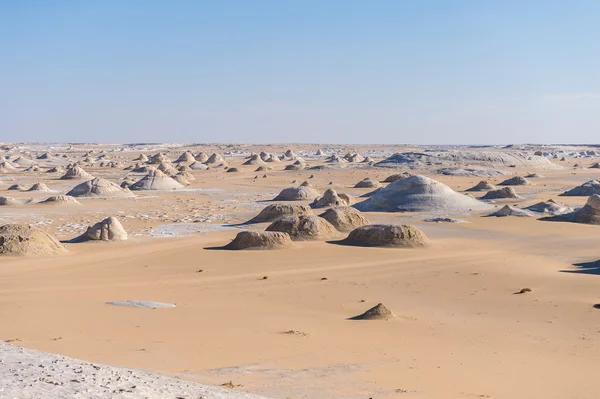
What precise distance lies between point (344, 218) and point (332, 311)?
796 centimetres

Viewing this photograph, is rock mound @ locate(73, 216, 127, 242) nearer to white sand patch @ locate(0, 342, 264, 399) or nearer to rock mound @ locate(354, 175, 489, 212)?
rock mound @ locate(354, 175, 489, 212)

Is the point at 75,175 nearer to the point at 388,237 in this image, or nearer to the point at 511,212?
the point at 511,212

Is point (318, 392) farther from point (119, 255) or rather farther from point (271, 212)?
point (271, 212)

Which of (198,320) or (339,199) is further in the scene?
(339,199)

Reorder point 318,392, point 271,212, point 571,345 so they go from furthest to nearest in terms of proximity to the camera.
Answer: point 271,212, point 571,345, point 318,392

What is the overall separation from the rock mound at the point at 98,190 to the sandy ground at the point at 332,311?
1024cm

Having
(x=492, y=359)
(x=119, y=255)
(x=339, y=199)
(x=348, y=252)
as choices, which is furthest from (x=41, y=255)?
(x=339, y=199)

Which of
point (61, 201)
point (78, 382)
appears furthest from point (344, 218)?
point (78, 382)

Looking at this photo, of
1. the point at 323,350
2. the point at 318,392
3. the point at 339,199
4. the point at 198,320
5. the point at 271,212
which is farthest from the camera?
the point at 339,199

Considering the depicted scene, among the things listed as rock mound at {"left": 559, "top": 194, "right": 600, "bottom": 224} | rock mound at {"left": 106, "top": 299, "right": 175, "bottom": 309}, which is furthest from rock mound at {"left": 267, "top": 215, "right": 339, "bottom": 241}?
rock mound at {"left": 559, "top": 194, "right": 600, "bottom": 224}

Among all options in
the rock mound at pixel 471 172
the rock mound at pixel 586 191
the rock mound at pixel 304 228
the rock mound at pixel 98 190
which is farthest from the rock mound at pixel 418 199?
the rock mound at pixel 471 172

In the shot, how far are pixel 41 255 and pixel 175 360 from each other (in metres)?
8.19

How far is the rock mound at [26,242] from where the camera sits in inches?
587

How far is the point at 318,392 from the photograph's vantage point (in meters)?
6.58
